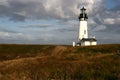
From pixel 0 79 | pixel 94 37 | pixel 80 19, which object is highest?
pixel 80 19

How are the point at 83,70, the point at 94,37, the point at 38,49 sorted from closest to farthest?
the point at 83,70
the point at 38,49
the point at 94,37

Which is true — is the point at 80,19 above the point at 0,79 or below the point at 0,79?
above

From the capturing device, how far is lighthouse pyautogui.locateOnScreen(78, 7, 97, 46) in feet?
277

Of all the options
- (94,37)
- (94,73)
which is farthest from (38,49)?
(94,73)

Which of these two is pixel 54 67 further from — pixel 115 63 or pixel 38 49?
pixel 38 49

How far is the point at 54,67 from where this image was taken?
26.5 m

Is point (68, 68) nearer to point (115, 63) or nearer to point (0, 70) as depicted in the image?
point (115, 63)

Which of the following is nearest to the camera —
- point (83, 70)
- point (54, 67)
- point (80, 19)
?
point (83, 70)

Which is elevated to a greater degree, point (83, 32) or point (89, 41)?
point (83, 32)

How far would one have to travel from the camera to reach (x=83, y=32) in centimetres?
9019

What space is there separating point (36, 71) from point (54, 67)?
8.19 feet

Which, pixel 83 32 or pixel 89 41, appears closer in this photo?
pixel 89 41

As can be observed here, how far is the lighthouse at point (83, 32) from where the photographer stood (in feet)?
277

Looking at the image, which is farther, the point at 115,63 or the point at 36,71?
the point at 115,63
